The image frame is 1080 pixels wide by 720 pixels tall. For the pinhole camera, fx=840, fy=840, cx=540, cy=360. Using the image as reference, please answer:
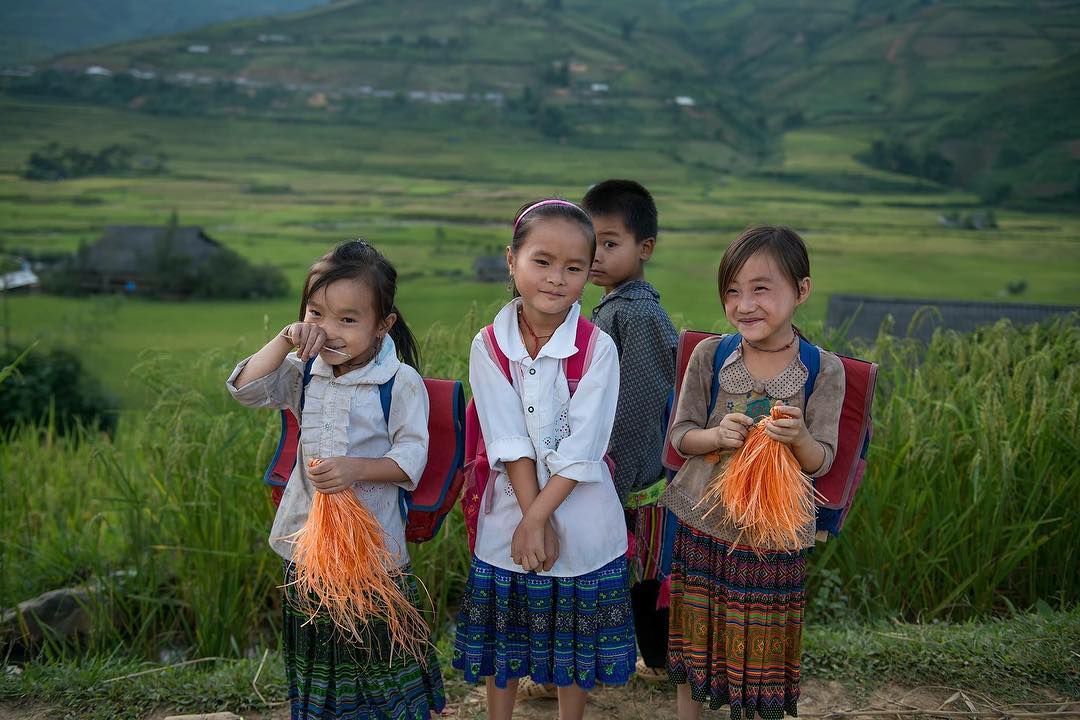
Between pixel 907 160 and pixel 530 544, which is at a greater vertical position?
pixel 907 160

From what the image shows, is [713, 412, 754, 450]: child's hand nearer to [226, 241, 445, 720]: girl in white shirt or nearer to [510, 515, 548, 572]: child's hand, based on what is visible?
[510, 515, 548, 572]: child's hand

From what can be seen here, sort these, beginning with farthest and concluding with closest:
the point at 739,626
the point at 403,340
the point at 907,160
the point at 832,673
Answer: the point at 907,160, the point at 832,673, the point at 403,340, the point at 739,626

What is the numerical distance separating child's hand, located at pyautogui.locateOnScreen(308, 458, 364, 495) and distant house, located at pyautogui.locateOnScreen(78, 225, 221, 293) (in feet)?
29.3

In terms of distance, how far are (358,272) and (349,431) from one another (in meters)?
0.42

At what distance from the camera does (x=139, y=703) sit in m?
2.79

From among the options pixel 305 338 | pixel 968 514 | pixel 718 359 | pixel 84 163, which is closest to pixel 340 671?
pixel 305 338

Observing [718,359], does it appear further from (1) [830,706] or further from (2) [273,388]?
(1) [830,706]

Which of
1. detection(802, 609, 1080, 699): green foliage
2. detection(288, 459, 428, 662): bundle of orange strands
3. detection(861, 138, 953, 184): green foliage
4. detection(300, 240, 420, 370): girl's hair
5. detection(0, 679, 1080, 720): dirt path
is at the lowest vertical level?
detection(0, 679, 1080, 720): dirt path

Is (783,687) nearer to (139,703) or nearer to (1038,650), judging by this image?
(1038,650)

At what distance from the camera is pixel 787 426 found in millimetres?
2066

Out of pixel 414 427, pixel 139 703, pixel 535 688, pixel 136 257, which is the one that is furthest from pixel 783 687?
pixel 136 257

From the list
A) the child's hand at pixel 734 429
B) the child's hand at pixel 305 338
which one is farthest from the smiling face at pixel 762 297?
the child's hand at pixel 305 338

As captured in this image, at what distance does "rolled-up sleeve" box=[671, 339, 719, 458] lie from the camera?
2326 mm

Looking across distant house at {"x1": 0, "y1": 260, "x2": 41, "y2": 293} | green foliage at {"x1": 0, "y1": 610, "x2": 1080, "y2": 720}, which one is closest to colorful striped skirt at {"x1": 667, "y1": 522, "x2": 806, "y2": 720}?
green foliage at {"x1": 0, "y1": 610, "x2": 1080, "y2": 720}
